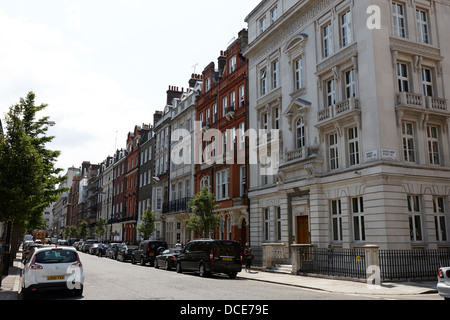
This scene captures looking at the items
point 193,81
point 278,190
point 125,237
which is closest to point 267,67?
point 278,190

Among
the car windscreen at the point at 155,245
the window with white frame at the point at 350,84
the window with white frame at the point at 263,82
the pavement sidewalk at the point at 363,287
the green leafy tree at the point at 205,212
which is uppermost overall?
the window with white frame at the point at 263,82

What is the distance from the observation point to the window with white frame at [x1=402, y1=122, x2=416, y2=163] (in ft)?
61.7

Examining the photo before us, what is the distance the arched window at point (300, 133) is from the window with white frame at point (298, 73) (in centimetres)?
225

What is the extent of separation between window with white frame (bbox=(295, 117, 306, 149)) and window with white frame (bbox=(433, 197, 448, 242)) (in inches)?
300

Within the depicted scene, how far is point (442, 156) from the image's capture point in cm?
1955

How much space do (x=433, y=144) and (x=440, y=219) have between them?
3.73 meters

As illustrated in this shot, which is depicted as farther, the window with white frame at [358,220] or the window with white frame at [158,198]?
the window with white frame at [158,198]

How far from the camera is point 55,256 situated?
1226 centimetres

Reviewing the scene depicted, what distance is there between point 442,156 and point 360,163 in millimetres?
4448

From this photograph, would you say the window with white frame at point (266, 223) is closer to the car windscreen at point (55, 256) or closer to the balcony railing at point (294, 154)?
the balcony railing at point (294, 154)

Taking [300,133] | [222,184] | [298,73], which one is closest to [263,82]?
[298,73]

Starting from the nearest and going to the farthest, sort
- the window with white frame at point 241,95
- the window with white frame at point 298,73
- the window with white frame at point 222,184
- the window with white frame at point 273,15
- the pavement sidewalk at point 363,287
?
the pavement sidewalk at point 363,287 < the window with white frame at point 298,73 < the window with white frame at point 273,15 < the window with white frame at point 241,95 < the window with white frame at point 222,184

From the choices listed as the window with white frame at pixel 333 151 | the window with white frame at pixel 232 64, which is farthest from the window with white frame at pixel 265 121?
the window with white frame at pixel 232 64

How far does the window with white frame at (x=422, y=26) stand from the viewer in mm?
20447
